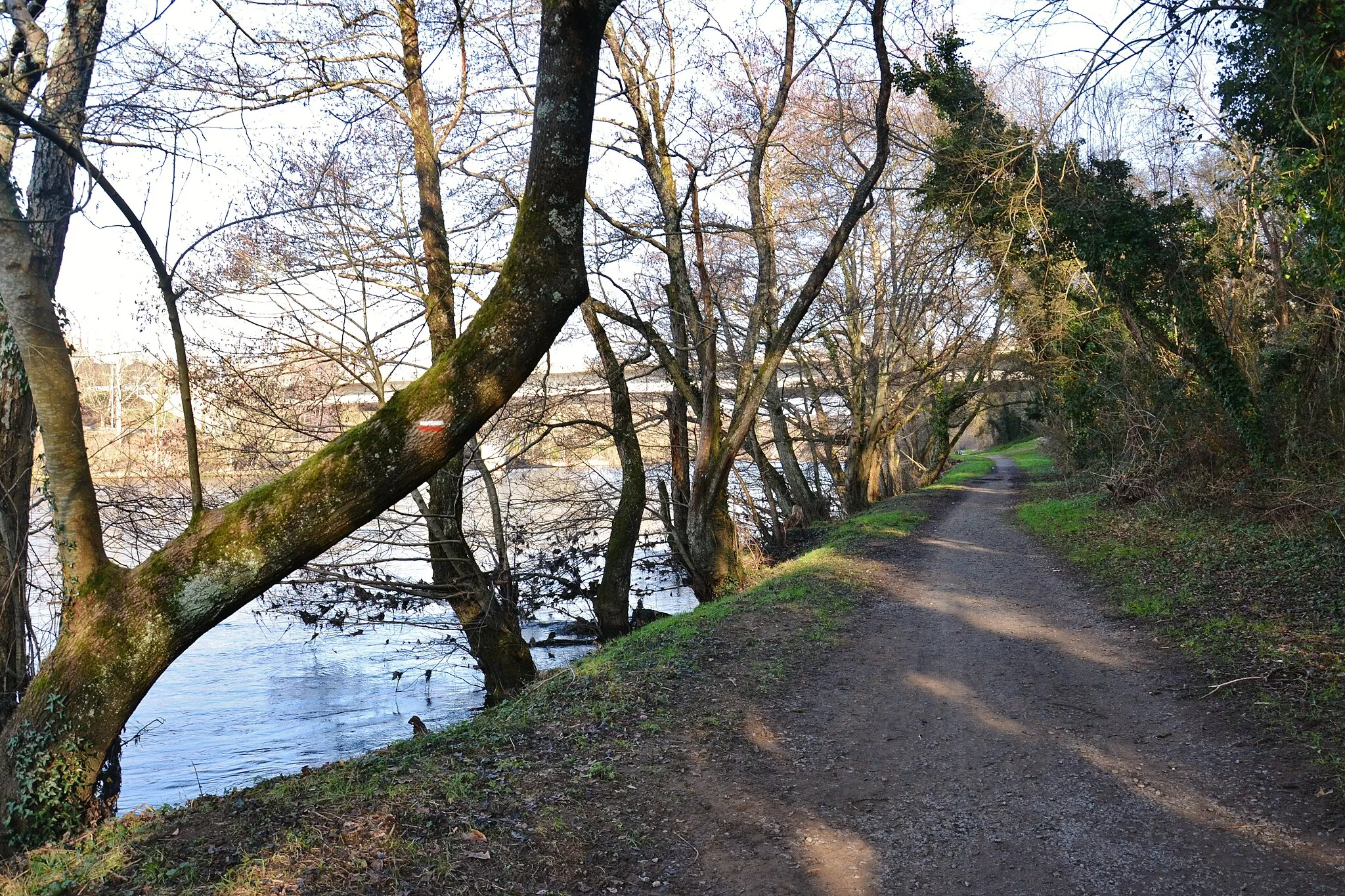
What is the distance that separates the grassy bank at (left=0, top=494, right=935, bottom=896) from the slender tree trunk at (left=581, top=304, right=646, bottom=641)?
21.0 ft

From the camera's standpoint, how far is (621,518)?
13.5m

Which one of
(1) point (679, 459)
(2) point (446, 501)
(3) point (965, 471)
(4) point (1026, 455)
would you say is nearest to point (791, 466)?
(1) point (679, 459)

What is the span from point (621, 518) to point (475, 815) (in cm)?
919

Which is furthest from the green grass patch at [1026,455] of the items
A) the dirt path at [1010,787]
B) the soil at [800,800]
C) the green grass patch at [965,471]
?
the soil at [800,800]

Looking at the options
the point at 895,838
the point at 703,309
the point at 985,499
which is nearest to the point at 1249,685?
the point at 895,838

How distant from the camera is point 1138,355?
53.4ft

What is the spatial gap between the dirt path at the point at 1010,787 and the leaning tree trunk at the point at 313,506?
2420mm

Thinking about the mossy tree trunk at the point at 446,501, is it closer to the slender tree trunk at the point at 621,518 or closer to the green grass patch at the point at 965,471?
the slender tree trunk at the point at 621,518

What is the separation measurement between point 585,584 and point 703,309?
5.14m

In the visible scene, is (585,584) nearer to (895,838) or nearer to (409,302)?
(409,302)

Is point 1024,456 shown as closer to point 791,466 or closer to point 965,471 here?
point 965,471

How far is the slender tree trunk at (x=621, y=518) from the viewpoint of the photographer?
44.2ft

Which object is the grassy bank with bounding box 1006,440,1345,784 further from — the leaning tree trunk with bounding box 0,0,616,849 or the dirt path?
the leaning tree trunk with bounding box 0,0,616,849

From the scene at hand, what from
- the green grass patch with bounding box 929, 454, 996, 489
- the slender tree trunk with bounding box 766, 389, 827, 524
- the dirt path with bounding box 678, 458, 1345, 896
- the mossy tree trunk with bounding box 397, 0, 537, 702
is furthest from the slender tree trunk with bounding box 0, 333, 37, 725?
the green grass patch with bounding box 929, 454, 996, 489
